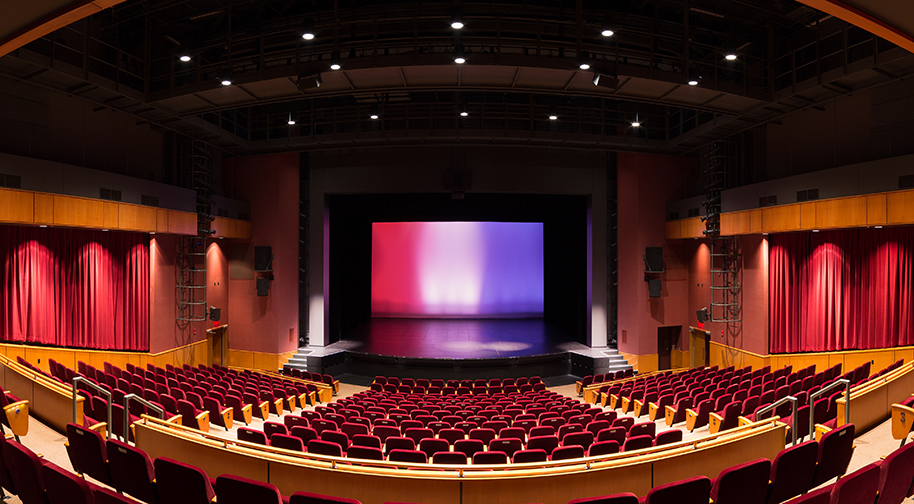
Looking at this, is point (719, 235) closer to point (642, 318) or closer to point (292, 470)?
point (642, 318)

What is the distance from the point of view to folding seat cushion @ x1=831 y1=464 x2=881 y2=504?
3.40 metres

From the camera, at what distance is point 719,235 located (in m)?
15.0

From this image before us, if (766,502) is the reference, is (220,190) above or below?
above

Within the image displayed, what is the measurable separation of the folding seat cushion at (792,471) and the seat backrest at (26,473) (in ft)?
20.5

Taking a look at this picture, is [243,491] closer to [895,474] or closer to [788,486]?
[788,486]

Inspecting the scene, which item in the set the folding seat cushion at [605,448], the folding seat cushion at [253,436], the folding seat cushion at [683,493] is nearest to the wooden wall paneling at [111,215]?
the folding seat cushion at [253,436]

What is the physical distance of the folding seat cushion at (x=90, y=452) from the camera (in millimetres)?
4367

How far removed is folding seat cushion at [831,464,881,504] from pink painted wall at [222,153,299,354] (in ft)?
56.3

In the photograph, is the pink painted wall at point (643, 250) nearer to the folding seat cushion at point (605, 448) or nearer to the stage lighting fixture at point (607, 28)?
the stage lighting fixture at point (607, 28)

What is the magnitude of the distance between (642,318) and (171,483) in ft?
55.1

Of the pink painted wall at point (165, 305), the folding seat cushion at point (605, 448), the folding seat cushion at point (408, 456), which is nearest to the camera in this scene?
the folding seat cushion at point (408, 456)

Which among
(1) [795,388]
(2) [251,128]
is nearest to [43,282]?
(2) [251,128]

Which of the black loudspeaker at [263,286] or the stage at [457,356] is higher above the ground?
the black loudspeaker at [263,286]

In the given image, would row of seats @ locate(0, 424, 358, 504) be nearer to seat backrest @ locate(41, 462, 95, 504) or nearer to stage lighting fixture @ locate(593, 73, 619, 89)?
seat backrest @ locate(41, 462, 95, 504)
